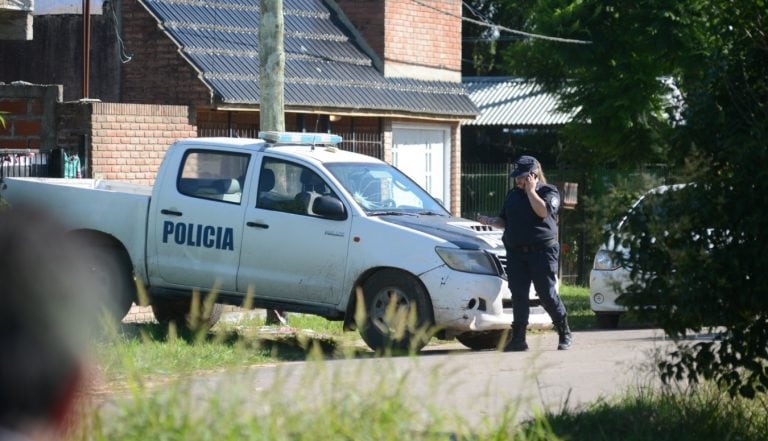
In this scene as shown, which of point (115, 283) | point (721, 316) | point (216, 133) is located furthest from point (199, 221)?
point (721, 316)

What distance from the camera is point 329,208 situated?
11977 millimetres

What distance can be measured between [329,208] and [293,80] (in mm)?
7070

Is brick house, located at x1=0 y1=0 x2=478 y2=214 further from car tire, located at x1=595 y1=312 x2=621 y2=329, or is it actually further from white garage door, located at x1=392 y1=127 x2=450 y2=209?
car tire, located at x1=595 y1=312 x2=621 y2=329

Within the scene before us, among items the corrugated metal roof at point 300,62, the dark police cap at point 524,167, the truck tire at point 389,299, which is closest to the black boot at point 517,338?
the truck tire at point 389,299

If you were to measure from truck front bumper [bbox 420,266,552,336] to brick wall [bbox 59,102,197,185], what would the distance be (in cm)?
522

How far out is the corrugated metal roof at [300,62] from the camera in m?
17.8

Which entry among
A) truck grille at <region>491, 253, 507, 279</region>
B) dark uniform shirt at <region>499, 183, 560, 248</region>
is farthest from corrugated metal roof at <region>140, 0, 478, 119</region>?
truck grille at <region>491, 253, 507, 279</region>

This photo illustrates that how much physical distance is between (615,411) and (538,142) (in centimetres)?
2875

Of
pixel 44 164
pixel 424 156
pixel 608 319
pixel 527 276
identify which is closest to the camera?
pixel 527 276

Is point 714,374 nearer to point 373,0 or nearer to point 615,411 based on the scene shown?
point 615,411

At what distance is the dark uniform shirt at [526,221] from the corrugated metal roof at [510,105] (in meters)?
22.6

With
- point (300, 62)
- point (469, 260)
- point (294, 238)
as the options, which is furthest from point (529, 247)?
point (300, 62)

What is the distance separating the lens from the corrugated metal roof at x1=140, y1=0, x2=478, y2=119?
58.4 feet

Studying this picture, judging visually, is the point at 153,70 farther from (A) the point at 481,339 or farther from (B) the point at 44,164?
(A) the point at 481,339
